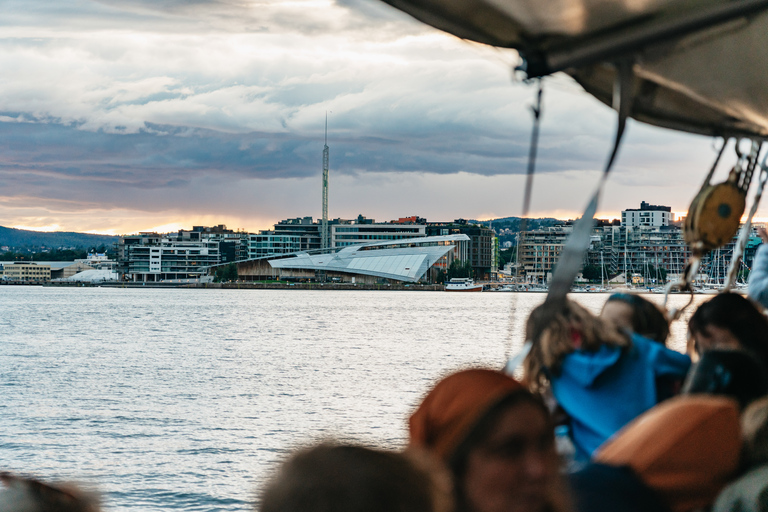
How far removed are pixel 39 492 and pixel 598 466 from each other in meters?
0.59

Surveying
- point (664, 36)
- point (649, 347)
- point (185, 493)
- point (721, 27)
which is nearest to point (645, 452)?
point (649, 347)

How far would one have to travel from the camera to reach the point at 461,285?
293 feet

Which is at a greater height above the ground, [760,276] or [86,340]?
[760,276]

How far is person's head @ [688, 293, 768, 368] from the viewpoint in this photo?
171 centimetres

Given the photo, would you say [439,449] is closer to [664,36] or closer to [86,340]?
[664,36]

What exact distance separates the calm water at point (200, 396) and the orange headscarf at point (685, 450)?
378 millimetres

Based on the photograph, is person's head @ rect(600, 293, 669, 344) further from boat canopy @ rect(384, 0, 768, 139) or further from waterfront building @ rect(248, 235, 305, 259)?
waterfront building @ rect(248, 235, 305, 259)

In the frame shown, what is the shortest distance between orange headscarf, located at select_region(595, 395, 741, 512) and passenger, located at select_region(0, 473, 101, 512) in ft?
1.91

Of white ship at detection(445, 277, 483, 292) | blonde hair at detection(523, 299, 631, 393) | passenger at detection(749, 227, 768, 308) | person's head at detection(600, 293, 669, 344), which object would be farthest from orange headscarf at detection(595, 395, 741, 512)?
white ship at detection(445, 277, 483, 292)

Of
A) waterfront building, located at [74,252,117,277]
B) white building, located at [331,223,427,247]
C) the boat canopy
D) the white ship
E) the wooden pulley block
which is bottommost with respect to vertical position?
the white ship

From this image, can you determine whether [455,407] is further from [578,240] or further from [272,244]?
[272,244]

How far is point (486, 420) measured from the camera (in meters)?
0.81

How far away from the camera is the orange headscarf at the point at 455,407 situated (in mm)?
820

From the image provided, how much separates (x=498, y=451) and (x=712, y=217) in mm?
2423
